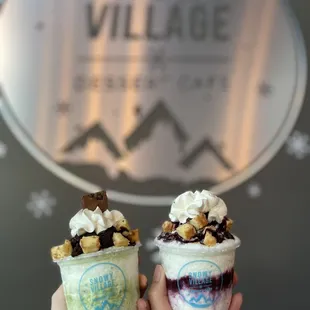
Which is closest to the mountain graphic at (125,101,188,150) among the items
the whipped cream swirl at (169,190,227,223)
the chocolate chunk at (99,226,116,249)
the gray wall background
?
the gray wall background

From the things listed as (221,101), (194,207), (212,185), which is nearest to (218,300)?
(194,207)

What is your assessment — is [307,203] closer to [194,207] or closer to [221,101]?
[221,101]

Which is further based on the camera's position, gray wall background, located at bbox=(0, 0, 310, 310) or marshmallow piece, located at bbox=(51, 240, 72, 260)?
gray wall background, located at bbox=(0, 0, 310, 310)

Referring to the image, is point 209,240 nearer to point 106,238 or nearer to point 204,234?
point 204,234

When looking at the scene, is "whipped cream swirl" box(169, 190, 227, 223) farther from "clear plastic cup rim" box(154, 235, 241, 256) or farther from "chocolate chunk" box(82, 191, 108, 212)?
"chocolate chunk" box(82, 191, 108, 212)

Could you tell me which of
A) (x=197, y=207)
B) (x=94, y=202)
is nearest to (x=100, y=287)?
(x=94, y=202)

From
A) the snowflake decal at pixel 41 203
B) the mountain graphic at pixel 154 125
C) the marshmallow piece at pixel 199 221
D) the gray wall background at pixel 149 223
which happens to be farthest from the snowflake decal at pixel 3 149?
the marshmallow piece at pixel 199 221
